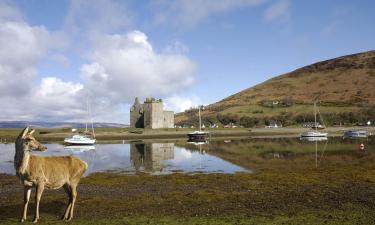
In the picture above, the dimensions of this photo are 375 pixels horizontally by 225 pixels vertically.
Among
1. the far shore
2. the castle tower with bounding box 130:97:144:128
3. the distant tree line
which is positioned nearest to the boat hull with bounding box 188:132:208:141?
the far shore

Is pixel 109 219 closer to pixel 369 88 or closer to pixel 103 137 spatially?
pixel 103 137

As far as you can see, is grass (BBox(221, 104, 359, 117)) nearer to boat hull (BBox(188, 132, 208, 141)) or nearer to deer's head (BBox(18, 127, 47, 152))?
boat hull (BBox(188, 132, 208, 141))

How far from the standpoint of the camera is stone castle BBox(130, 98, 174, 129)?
124 m

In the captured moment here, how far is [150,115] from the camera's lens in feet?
408

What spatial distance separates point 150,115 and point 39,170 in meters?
111

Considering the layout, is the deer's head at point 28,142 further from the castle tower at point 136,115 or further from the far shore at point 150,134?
the castle tower at point 136,115

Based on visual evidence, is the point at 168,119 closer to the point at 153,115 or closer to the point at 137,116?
the point at 153,115

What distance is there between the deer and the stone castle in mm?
108926

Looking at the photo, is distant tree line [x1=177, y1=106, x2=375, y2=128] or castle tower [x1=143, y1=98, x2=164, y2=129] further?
distant tree line [x1=177, y1=106, x2=375, y2=128]

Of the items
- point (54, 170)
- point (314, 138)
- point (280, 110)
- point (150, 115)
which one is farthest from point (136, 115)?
point (54, 170)

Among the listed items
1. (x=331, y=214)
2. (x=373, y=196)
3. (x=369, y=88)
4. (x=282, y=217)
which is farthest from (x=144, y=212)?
(x=369, y=88)

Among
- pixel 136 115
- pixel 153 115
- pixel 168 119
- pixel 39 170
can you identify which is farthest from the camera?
pixel 136 115

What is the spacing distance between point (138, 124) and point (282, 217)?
119309mm

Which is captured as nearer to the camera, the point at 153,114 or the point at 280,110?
the point at 153,114
